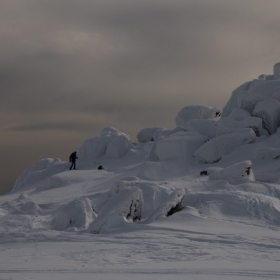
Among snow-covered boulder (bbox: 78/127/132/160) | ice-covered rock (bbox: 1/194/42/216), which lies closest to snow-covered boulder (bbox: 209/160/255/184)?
ice-covered rock (bbox: 1/194/42/216)

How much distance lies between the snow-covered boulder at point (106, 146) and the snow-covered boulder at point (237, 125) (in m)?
9.22

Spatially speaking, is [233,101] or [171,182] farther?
[233,101]

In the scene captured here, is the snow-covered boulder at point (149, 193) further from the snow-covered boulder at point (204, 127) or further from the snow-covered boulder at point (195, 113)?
the snow-covered boulder at point (195, 113)

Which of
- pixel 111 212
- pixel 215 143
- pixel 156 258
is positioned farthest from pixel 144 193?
pixel 215 143

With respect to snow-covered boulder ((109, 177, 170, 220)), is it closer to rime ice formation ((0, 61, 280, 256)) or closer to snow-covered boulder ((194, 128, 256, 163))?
rime ice formation ((0, 61, 280, 256))

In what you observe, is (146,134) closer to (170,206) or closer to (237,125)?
(237,125)

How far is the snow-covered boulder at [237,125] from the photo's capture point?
25547 millimetres

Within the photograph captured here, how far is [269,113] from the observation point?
26.0 metres

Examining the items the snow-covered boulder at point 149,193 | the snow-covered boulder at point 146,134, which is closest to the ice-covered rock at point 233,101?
the snow-covered boulder at point 146,134

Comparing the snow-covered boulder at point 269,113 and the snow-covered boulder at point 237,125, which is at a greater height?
the snow-covered boulder at point 269,113

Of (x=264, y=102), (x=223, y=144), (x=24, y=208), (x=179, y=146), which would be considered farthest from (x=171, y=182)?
(x=264, y=102)

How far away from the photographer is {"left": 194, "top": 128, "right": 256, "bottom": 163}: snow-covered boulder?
24.3 metres

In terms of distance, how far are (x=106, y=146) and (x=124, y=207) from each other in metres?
22.0

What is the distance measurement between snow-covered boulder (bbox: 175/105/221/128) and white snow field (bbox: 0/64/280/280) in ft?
13.9
